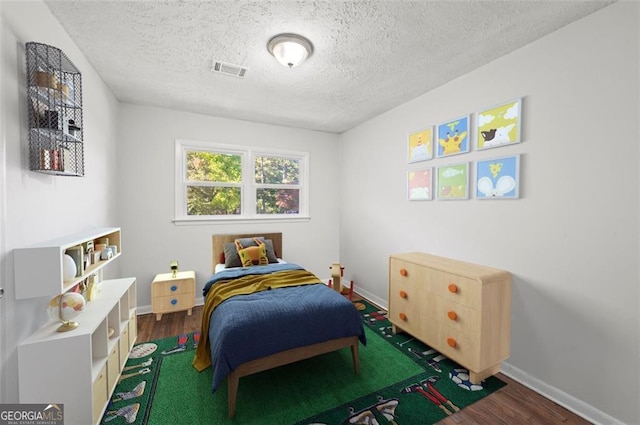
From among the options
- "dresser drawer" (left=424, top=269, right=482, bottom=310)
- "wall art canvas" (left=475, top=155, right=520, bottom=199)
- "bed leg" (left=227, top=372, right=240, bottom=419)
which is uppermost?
"wall art canvas" (left=475, top=155, right=520, bottom=199)

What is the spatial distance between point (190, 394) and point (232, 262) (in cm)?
151

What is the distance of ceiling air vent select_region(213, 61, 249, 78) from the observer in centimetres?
227

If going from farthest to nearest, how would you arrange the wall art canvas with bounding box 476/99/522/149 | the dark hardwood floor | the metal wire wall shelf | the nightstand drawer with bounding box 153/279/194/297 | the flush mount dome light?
the nightstand drawer with bounding box 153/279/194/297 < the wall art canvas with bounding box 476/99/522/149 < the flush mount dome light < the dark hardwood floor < the metal wire wall shelf

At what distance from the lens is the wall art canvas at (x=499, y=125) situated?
203 centimetres

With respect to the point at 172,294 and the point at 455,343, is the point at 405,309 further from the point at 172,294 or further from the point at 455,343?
the point at 172,294

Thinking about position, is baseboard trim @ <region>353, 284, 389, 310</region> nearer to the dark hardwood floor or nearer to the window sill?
the window sill

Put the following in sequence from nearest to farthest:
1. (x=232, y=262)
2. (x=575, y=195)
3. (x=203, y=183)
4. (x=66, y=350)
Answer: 1. (x=66, y=350)
2. (x=575, y=195)
3. (x=232, y=262)
4. (x=203, y=183)

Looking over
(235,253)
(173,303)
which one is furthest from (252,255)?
(173,303)

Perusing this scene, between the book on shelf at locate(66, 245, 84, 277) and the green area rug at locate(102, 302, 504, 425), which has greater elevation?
the book on shelf at locate(66, 245, 84, 277)

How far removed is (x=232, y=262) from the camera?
3.19 meters

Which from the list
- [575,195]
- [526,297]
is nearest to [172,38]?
[575,195]

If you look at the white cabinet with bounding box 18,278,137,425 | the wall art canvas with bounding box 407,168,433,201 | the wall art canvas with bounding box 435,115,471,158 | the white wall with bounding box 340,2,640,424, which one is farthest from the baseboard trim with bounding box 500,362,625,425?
the white cabinet with bounding box 18,278,137,425

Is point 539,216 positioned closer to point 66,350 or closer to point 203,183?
point 66,350

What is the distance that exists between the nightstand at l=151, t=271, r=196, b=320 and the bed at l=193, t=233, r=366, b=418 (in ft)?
2.88
